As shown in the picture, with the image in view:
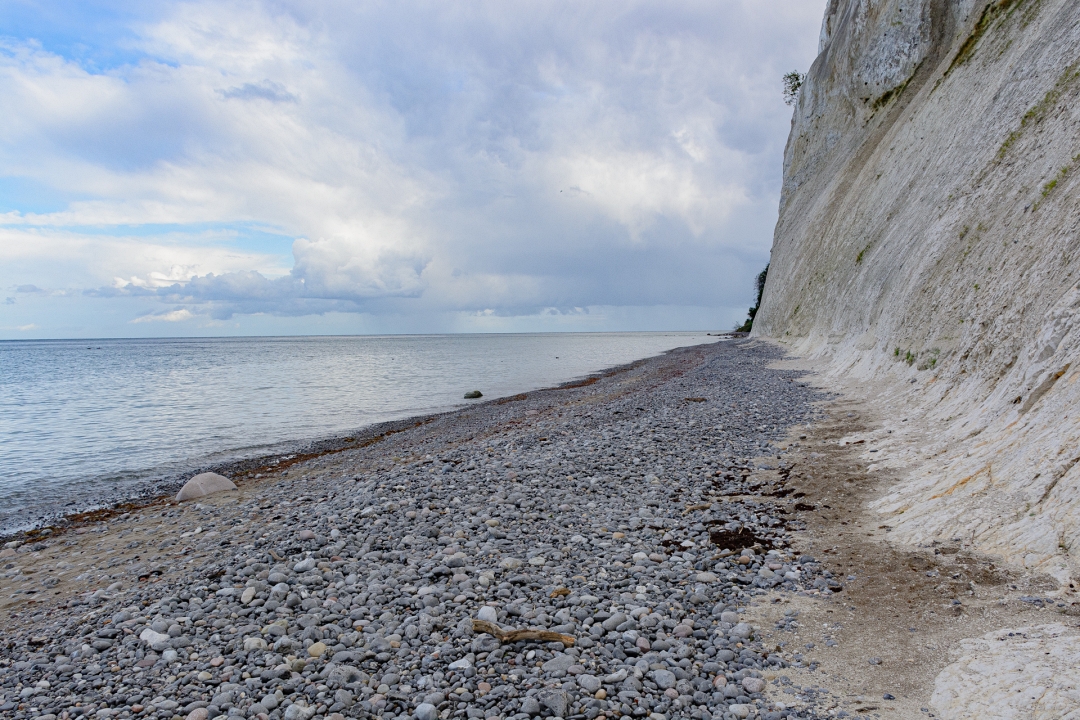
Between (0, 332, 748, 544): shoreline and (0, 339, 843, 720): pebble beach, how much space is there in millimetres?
885

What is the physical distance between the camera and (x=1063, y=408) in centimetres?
641

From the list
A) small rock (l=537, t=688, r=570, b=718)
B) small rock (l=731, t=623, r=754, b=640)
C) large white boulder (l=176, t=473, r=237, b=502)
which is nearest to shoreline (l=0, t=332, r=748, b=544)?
large white boulder (l=176, t=473, r=237, b=502)

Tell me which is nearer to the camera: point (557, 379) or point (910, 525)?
point (910, 525)

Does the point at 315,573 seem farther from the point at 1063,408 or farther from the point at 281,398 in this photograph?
the point at 281,398

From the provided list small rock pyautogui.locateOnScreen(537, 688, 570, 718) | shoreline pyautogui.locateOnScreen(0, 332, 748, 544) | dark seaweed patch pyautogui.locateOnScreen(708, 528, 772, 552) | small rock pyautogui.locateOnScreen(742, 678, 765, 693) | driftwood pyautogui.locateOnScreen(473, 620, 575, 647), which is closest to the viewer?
small rock pyautogui.locateOnScreen(537, 688, 570, 718)

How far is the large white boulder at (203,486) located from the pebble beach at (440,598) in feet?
6.43

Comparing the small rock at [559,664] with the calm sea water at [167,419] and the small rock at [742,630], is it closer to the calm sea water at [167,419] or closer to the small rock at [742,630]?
the small rock at [742,630]

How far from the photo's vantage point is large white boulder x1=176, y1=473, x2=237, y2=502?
13.4 m

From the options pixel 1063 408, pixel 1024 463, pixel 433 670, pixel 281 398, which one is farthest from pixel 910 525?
pixel 281 398

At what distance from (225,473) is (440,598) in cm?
1279

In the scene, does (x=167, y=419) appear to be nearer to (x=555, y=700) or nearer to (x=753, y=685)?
(x=555, y=700)

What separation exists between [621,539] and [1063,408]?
203 inches

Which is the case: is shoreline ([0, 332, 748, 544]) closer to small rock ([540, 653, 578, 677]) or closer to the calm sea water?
the calm sea water

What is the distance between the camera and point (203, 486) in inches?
537
